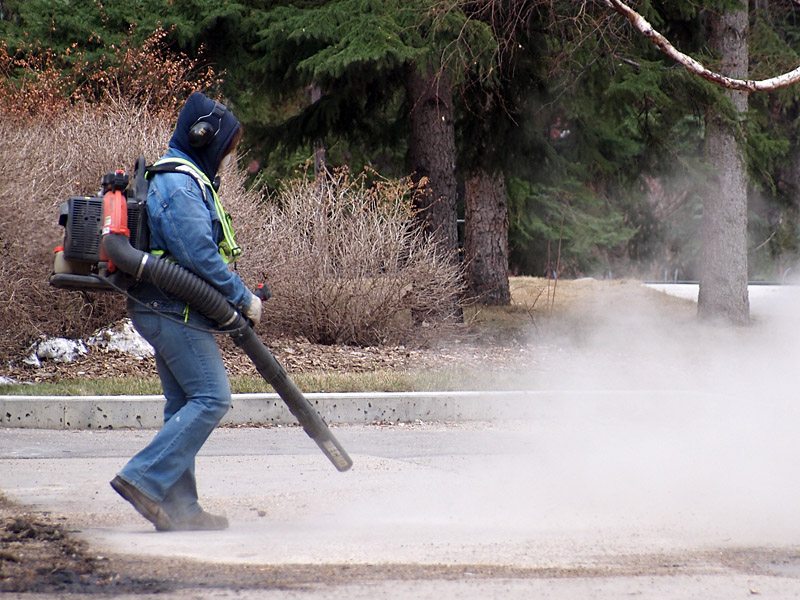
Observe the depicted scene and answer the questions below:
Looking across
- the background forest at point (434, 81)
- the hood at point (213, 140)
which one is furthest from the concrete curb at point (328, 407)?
the hood at point (213, 140)

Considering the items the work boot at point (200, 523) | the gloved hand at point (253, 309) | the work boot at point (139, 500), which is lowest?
the work boot at point (200, 523)

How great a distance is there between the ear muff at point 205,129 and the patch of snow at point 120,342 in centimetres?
617

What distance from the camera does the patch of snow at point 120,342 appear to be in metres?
11.1

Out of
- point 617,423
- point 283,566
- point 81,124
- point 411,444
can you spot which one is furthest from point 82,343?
point 283,566

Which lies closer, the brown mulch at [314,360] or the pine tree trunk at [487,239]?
the brown mulch at [314,360]

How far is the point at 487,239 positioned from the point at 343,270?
651 cm

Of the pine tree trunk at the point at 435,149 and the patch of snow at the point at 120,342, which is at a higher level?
the pine tree trunk at the point at 435,149

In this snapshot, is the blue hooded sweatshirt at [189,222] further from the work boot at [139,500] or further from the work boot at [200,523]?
the work boot at [200,523]

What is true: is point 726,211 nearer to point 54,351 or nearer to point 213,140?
point 54,351

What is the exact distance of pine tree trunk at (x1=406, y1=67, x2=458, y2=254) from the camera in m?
15.2

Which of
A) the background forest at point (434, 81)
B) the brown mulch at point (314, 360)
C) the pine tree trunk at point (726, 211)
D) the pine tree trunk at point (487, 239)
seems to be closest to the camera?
the brown mulch at point (314, 360)

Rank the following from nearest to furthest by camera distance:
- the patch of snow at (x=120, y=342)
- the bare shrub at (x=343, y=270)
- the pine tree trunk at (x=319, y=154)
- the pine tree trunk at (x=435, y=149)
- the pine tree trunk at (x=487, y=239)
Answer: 1. the patch of snow at (x=120, y=342)
2. the bare shrub at (x=343, y=270)
3. the pine tree trunk at (x=319, y=154)
4. the pine tree trunk at (x=435, y=149)
5. the pine tree trunk at (x=487, y=239)

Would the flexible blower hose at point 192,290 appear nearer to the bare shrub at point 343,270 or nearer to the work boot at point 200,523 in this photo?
the work boot at point 200,523

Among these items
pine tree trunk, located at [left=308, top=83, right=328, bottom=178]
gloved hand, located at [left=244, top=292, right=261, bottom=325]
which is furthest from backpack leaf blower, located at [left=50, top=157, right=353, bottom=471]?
pine tree trunk, located at [left=308, top=83, right=328, bottom=178]
